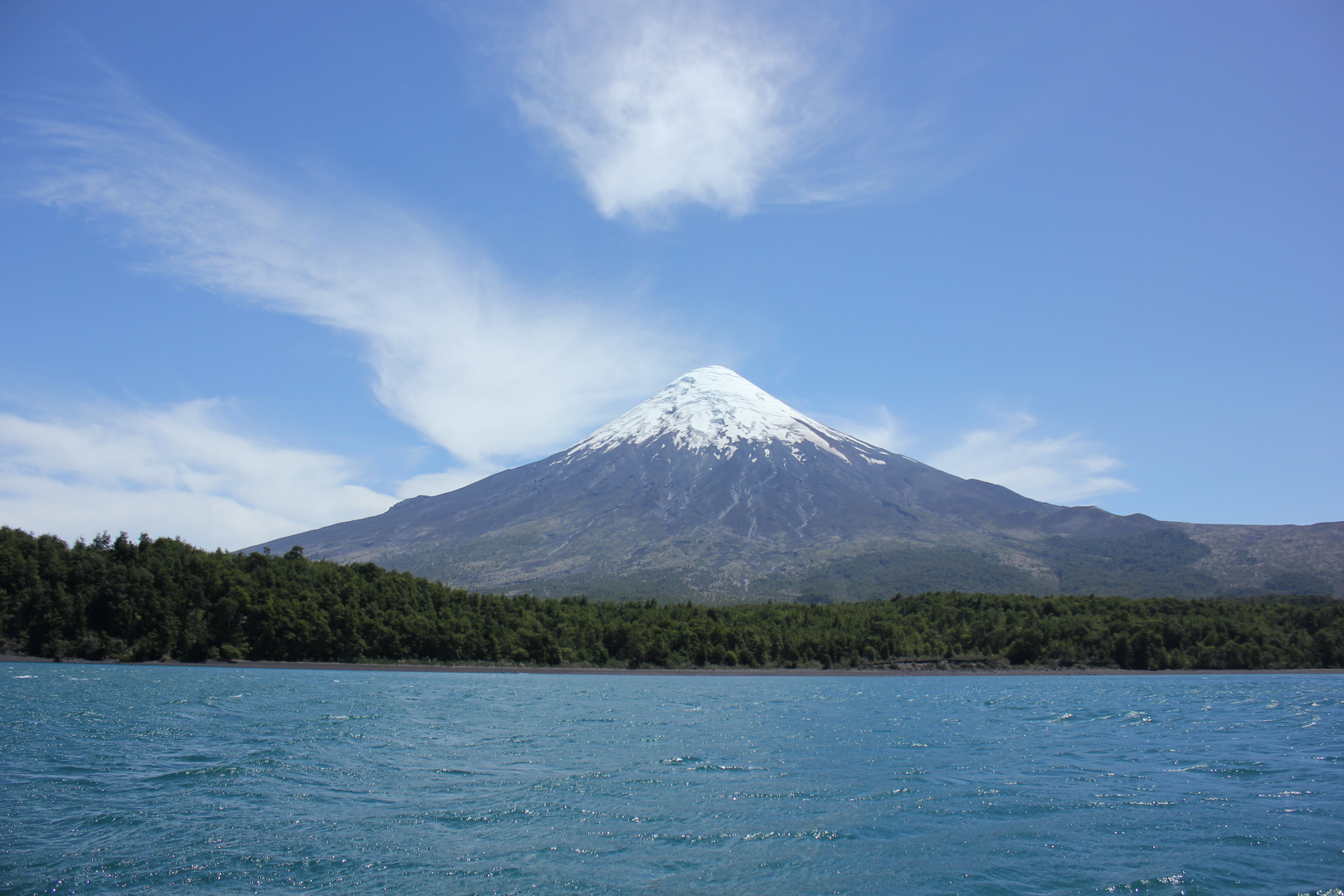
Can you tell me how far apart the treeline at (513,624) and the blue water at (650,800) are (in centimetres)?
3530

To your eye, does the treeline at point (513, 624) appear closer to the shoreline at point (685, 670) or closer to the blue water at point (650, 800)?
the shoreline at point (685, 670)

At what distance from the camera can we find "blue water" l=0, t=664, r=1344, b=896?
12.9 m

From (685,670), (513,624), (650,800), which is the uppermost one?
(513,624)

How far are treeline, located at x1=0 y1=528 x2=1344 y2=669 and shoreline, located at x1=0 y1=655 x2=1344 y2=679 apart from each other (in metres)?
1.34

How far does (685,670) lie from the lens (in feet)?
282

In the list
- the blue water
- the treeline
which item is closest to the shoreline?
the treeline

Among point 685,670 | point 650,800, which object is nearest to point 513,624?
point 685,670

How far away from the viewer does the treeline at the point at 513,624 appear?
6731cm

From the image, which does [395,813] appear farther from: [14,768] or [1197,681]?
[1197,681]

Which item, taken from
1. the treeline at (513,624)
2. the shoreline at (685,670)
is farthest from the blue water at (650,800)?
the treeline at (513,624)

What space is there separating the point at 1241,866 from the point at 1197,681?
69550mm

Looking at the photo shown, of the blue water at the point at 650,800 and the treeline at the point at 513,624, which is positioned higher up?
the treeline at the point at 513,624

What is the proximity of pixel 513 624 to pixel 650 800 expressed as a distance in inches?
2941

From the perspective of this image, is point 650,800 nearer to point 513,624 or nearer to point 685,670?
point 685,670
